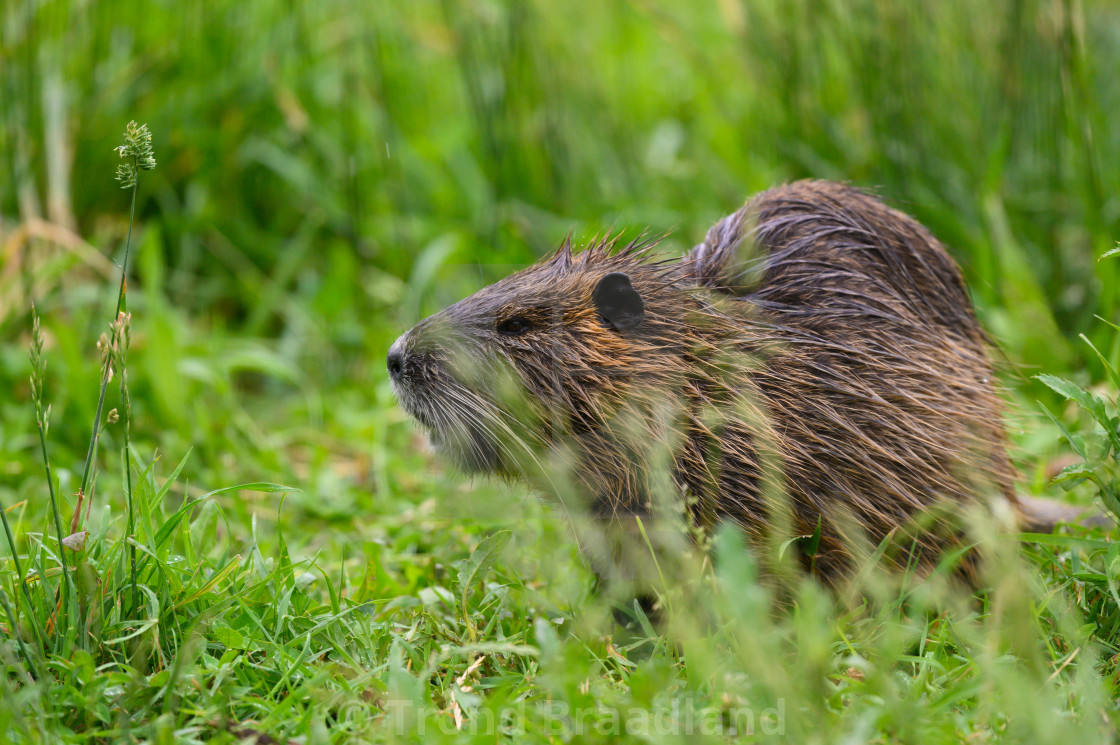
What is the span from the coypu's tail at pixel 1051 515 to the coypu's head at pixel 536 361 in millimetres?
1166

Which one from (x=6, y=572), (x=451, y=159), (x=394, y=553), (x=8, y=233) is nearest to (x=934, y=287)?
(x=394, y=553)

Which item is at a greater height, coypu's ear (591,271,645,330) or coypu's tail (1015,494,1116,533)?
coypu's ear (591,271,645,330)

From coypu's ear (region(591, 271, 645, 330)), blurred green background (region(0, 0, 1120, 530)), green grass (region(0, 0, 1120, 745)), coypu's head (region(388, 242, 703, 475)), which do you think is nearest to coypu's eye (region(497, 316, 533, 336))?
coypu's head (region(388, 242, 703, 475))

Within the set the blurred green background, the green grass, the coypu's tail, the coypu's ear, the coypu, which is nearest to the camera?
the green grass

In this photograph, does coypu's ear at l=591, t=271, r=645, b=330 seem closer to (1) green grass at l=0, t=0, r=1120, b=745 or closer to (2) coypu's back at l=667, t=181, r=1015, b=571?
(2) coypu's back at l=667, t=181, r=1015, b=571

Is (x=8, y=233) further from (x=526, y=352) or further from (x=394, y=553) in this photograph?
(x=526, y=352)

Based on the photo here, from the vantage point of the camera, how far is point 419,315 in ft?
13.1

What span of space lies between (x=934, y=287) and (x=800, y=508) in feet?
2.71

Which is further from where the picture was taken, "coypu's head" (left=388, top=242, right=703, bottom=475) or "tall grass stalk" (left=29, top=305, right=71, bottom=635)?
"coypu's head" (left=388, top=242, right=703, bottom=475)

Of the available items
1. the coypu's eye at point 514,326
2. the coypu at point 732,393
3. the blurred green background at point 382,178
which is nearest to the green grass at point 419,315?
the blurred green background at point 382,178

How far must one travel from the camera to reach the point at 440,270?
4.80 m

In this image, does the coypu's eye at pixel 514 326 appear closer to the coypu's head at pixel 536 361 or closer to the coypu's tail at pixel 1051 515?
the coypu's head at pixel 536 361

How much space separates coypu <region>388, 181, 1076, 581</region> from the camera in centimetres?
236

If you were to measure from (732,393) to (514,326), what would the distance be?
564 millimetres
